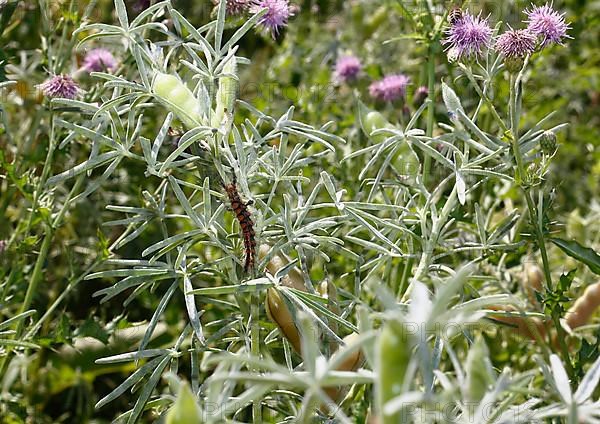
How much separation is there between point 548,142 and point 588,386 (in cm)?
45

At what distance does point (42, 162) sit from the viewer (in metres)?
1.34

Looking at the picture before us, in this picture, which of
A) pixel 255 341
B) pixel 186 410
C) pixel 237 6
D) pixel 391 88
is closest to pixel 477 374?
pixel 186 410

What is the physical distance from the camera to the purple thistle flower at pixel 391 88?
151 centimetres

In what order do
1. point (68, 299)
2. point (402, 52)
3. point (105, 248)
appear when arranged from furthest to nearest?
point (402, 52)
point (68, 299)
point (105, 248)

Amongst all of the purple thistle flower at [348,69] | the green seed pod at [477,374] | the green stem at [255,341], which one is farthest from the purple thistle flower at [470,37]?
the purple thistle flower at [348,69]

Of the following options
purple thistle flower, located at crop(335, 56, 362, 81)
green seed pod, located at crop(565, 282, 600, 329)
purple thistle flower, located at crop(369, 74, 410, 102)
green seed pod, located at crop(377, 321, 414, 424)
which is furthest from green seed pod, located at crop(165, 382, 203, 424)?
purple thistle flower, located at crop(335, 56, 362, 81)

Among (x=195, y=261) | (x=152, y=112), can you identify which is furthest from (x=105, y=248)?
(x=152, y=112)

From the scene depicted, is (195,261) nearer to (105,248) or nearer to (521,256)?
(105,248)

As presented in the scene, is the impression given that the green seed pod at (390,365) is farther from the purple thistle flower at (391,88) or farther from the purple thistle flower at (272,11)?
the purple thistle flower at (391,88)

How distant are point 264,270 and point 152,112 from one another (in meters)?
0.84

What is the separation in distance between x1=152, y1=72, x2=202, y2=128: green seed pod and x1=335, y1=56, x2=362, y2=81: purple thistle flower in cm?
80

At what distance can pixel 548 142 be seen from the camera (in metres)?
1.04

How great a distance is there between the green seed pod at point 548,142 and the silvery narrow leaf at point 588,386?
42 centimetres

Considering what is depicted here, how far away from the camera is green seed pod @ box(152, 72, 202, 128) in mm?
895
